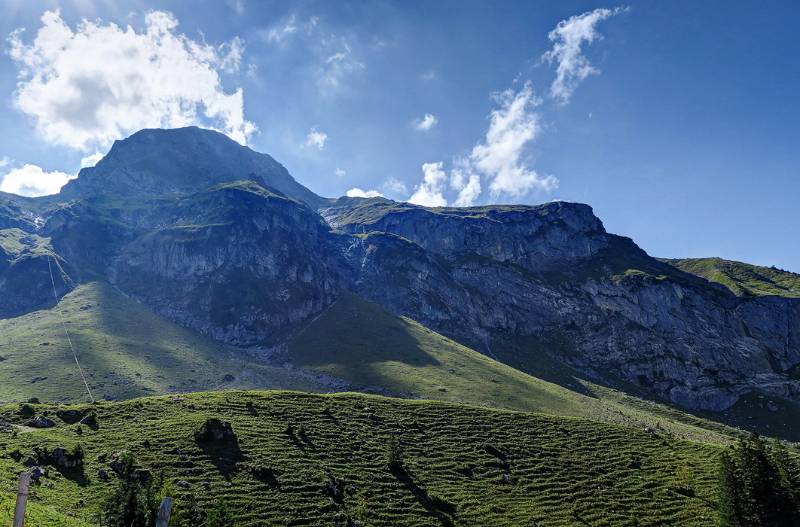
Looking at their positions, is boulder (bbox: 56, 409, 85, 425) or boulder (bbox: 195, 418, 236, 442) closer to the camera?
boulder (bbox: 195, 418, 236, 442)

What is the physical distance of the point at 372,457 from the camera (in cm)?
7969

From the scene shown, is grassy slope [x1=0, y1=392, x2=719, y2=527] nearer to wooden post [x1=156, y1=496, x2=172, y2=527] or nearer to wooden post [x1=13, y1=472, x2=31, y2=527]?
wooden post [x1=156, y1=496, x2=172, y2=527]

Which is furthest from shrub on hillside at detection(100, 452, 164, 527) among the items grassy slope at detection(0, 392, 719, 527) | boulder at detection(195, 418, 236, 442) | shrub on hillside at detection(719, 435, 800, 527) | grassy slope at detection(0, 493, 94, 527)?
shrub on hillside at detection(719, 435, 800, 527)

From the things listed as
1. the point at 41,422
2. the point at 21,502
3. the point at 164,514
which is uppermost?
the point at 21,502

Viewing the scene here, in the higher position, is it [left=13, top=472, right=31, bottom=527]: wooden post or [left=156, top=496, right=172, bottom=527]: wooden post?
[left=13, top=472, right=31, bottom=527]: wooden post

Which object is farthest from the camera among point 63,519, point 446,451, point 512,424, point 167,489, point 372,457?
point 512,424

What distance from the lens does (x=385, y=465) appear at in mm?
77188

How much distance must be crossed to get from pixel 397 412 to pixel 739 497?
60.0 meters

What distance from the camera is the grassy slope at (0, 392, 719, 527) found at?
62906 mm

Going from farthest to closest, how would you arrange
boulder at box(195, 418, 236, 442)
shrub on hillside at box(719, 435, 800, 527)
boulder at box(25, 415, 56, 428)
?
boulder at box(25, 415, 56, 428)
boulder at box(195, 418, 236, 442)
shrub on hillside at box(719, 435, 800, 527)

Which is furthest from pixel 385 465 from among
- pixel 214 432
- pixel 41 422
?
pixel 41 422

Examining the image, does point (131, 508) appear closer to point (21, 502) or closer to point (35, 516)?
point (35, 516)

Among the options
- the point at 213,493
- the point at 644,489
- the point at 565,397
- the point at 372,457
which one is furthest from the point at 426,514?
the point at 565,397

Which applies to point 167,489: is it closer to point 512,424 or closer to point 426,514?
point 426,514
